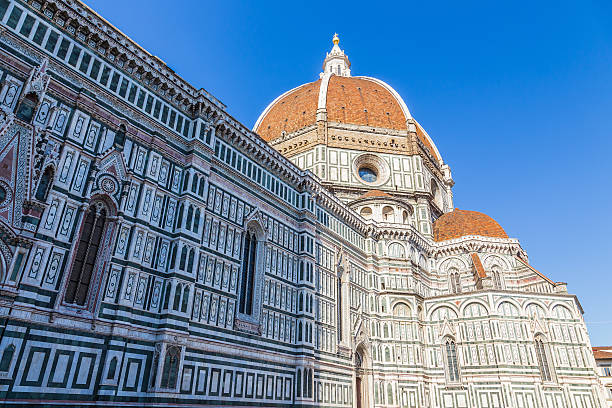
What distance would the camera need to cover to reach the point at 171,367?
14.5m

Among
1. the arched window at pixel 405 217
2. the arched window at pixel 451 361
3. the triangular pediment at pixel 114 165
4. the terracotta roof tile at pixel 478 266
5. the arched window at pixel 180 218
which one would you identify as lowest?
the arched window at pixel 451 361

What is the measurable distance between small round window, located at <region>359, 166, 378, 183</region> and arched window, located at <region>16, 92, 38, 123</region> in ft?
90.9

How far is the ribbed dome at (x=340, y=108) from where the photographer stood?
40.3 m

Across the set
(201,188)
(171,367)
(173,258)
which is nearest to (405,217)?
(201,188)

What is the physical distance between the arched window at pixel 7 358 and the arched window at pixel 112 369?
8.88ft

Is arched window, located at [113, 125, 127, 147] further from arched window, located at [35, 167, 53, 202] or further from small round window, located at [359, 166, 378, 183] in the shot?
small round window, located at [359, 166, 378, 183]

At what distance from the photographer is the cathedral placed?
1251 cm

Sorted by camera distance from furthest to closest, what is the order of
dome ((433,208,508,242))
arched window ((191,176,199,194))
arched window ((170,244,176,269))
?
1. dome ((433,208,508,242))
2. arched window ((191,176,199,194))
3. arched window ((170,244,176,269))

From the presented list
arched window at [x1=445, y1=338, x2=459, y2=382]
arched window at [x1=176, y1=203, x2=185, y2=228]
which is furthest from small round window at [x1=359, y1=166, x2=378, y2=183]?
arched window at [x1=176, y1=203, x2=185, y2=228]

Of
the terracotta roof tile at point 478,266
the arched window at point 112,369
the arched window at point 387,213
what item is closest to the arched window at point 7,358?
the arched window at point 112,369

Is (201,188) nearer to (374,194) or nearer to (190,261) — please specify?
(190,261)

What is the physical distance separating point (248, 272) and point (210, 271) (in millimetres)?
2568

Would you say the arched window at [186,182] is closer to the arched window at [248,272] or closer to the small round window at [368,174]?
the arched window at [248,272]

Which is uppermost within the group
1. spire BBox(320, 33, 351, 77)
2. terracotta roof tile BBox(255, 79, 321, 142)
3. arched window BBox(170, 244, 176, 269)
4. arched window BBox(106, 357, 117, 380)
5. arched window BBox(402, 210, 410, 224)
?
spire BBox(320, 33, 351, 77)
